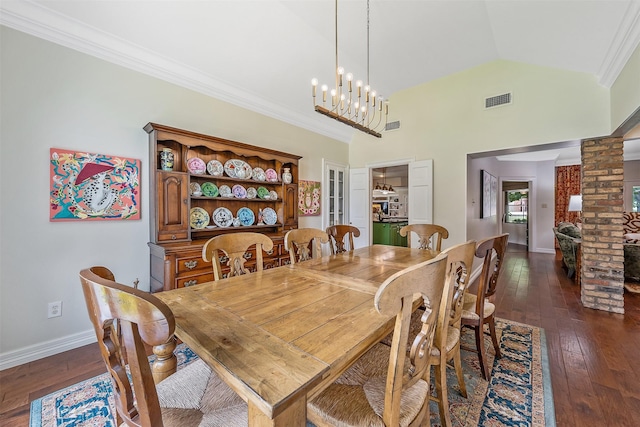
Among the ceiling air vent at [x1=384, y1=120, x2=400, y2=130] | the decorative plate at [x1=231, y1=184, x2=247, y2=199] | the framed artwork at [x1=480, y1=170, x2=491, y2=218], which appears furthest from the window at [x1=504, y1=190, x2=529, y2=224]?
the decorative plate at [x1=231, y1=184, x2=247, y2=199]

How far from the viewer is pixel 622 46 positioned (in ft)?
7.61

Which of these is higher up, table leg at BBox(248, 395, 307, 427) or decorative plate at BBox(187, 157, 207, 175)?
decorative plate at BBox(187, 157, 207, 175)

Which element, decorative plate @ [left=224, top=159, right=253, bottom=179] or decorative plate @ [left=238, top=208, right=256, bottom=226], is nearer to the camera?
decorative plate @ [left=224, top=159, right=253, bottom=179]

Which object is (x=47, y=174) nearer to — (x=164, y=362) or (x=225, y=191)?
(x=225, y=191)

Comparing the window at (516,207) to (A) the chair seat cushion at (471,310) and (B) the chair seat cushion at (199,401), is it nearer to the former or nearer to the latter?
(A) the chair seat cushion at (471,310)

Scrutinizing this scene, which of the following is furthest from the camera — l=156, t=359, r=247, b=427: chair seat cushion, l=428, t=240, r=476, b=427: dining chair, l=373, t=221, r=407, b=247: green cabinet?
l=373, t=221, r=407, b=247: green cabinet

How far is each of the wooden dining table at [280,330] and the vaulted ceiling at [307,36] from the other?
7.96 feet

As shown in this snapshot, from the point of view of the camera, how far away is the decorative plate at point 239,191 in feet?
10.8

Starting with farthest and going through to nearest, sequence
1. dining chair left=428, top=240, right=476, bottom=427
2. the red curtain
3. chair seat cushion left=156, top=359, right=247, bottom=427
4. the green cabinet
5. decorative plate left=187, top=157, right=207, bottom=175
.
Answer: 1. the red curtain
2. the green cabinet
3. decorative plate left=187, top=157, right=207, bottom=175
4. dining chair left=428, top=240, right=476, bottom=427
5. chair seat cushion left=156, top=359, right=247, bottom=427

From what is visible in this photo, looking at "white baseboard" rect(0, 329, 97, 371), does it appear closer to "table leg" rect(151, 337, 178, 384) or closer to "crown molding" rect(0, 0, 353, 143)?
"table leg" rect(151, 337, 178, 384)

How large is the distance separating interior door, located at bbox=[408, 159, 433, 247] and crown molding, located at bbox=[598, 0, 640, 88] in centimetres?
197

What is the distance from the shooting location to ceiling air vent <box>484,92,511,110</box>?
11.6 feet

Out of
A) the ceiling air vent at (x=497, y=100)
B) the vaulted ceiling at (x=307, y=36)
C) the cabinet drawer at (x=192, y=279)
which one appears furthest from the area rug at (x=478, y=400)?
the ceiling air vent at (x=497, y=100)

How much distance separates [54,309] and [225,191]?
6.02 ft
